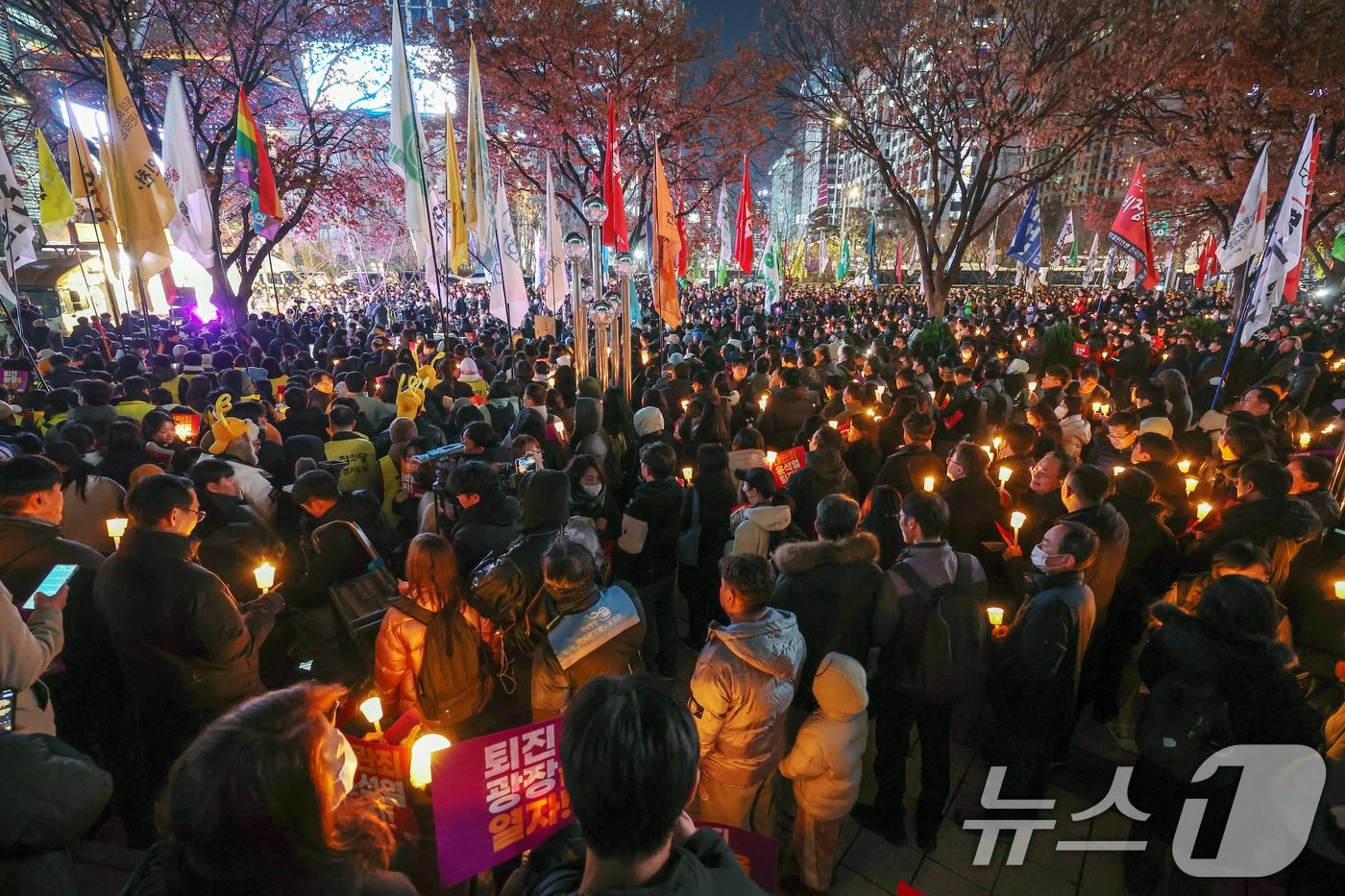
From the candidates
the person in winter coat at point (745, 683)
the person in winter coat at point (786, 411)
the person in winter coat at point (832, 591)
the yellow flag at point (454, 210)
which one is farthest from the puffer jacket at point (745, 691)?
the yellow flag at point (454, 210)

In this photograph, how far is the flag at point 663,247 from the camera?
10156mm

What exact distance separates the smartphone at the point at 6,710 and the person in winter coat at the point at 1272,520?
6069 millimetres

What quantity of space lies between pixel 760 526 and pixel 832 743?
5.80ft

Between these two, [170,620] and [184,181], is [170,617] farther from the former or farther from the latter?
[184,181]

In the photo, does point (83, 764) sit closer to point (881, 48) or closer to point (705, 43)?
point (881, 48)

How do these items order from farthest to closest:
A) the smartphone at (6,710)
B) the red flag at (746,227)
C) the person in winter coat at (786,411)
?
the red flag at (746,227), the person in winter coat at (786,411), the smartphone at (6,710)

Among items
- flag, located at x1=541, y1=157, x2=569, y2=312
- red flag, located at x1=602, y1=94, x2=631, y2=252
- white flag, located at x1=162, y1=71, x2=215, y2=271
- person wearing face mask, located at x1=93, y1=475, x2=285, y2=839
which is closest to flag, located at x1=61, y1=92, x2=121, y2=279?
white flag, located at x1=162, y1=71, x2=215, y2=271

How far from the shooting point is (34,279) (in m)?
22.6

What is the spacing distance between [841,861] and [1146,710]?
5.72ft

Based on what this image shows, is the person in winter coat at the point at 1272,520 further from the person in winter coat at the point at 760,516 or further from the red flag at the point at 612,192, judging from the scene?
the red flag at the point at 612,192

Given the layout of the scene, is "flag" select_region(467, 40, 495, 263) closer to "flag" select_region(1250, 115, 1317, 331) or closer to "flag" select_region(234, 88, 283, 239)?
"flag" select_region(234, 88, 283, 239)

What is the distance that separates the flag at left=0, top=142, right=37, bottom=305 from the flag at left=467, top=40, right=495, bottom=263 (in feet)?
18.0

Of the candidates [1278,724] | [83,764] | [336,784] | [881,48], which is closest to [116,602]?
[83,764]

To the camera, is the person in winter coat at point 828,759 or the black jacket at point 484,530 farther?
the black jacket at point 484,530
